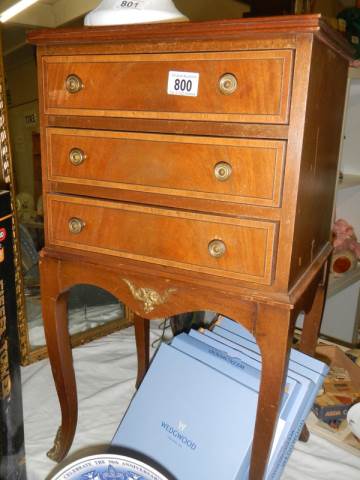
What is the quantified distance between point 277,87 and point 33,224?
860 mm

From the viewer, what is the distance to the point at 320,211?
0.88 meters

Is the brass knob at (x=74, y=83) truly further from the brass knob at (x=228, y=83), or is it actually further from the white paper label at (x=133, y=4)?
the brass knob at (x=228, y=83)

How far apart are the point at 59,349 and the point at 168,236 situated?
379 mm

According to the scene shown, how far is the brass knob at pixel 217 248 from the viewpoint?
28.3 inches

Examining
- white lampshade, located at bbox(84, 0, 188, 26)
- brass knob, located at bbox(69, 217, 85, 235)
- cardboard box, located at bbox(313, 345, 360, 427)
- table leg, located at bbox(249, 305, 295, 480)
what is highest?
white lampshade, located at bbox(84, 0, 188, 26)

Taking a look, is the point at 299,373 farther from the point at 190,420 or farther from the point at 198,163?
the point at 198,163

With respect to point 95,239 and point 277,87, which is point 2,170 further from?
point 277,87

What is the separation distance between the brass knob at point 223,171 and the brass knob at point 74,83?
29 cm

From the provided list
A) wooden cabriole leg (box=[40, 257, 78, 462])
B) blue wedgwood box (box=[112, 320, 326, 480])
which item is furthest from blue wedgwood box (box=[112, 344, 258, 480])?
wooden cabriole leg (box=[40, 257, 78, 462])

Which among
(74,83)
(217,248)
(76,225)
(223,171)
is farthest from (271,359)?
(74,83)

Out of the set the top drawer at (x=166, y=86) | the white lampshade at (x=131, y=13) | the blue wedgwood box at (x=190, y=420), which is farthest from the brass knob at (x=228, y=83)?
the blue wedgwood box at (x=190, y=420)

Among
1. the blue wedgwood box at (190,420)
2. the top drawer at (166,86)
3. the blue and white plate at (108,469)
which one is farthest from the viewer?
the blue wedgwood box at (190,420)

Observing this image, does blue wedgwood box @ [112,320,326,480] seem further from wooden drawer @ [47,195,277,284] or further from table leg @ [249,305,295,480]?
wooden drawer @ [47,195,277,284]

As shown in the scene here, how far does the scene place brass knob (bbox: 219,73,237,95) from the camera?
655mm
